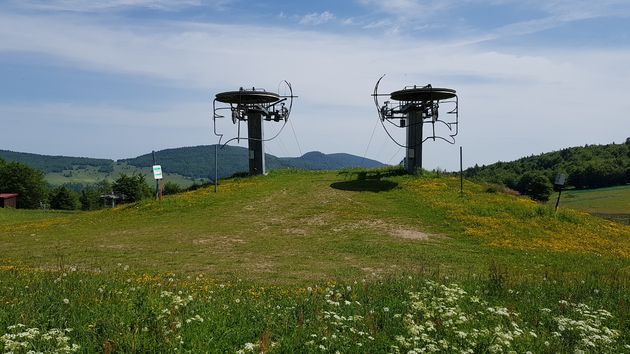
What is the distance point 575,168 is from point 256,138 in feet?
323

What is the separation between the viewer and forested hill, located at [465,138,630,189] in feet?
375

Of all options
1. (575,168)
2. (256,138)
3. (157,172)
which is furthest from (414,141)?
(575,168)

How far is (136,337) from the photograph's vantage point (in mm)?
7152

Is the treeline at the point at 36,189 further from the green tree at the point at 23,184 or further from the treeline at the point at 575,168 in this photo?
the treeline at the point at 575,168

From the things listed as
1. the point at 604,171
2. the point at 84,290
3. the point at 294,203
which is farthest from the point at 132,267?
the point at 604,171

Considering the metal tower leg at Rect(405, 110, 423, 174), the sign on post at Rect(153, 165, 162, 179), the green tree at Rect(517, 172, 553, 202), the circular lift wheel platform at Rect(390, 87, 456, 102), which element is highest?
the circular lift wheel platform at Rect(390, 87, 456, 102)

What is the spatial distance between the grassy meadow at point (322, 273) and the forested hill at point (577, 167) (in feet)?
208

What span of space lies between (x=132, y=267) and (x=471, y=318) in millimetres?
11873

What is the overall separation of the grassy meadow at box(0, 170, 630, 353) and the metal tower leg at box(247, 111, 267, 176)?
354cm

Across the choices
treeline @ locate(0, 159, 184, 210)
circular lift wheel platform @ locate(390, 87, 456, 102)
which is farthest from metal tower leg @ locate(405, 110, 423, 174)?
treeline @ locate(0, 159, 184, 210)

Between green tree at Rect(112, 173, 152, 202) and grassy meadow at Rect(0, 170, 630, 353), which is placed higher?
grassy meadow at Rect(0, 170, 630, 353)

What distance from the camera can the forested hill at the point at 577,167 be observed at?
114 meters

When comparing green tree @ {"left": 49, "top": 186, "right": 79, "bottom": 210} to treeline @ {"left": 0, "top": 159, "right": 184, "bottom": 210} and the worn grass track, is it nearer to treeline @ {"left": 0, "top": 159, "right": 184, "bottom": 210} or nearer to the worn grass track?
treeline @ {"left": 0, "top": 159, "right": 184, "bottom": 210}

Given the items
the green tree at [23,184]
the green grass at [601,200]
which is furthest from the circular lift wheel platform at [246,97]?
the green tree at [23,184]
